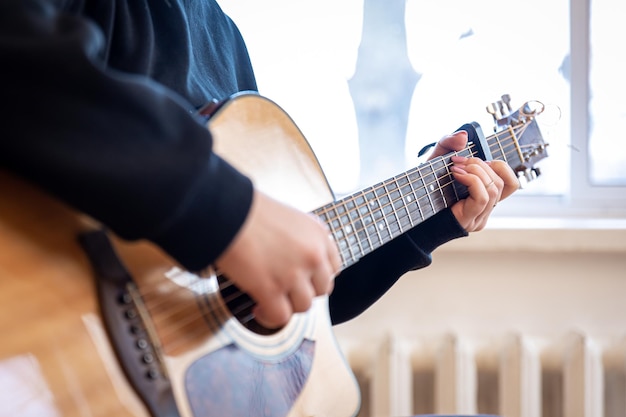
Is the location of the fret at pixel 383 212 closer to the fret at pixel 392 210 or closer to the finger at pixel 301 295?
the fret at pixel 392 210

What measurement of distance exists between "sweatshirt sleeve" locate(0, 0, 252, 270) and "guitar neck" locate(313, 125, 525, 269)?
0.25 meters

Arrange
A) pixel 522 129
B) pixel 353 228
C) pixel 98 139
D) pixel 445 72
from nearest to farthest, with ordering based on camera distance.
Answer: pixel 98 139
pixel 353 228
pixel 522 129
pixel 445 72

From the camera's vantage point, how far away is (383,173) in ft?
5.68

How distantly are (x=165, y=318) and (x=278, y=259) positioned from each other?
11 cm

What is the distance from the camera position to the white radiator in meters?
1.44

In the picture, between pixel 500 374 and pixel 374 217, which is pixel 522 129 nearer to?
pixel 374 217

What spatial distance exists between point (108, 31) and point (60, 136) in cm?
26

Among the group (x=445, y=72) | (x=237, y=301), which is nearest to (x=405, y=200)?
(x=237, y=301)

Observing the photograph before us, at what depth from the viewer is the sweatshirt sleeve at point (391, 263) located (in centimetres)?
95

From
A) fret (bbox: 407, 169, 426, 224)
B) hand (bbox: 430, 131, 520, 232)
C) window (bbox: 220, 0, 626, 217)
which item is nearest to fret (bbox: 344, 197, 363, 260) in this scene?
fret (bbox: 407, 169, 426, 224)

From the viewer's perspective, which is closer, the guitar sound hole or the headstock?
the guitar sound hole

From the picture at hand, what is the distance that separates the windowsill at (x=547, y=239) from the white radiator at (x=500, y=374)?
0.19 metres

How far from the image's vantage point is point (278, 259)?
1.80 feet

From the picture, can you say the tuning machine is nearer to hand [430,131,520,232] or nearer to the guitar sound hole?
hand [430,131,520,232]
